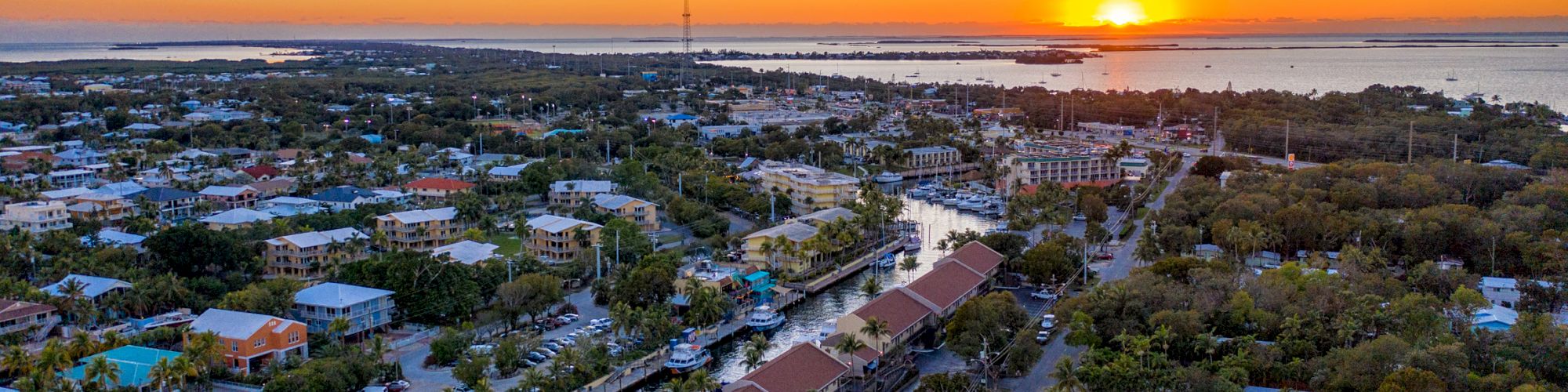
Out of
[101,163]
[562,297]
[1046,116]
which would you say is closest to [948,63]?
[1046,116]

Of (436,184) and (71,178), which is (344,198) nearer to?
(436,184)

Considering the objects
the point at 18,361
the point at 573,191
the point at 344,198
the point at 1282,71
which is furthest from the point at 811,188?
the point at 1282,71

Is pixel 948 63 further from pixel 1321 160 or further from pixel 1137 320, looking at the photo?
pixel 1137 320

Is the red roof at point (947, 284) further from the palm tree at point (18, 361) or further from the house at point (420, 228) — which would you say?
the palm tree at point (18, 361)

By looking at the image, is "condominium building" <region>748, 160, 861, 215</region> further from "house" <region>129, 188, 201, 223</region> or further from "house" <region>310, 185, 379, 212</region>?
"house" <region>129, 188, 201, 223</region>

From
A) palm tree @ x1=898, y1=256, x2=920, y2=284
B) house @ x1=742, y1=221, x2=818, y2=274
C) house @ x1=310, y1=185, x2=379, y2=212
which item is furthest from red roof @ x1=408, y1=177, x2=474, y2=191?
palm tree @ x1=898, y1=256, x2=920, y2=284

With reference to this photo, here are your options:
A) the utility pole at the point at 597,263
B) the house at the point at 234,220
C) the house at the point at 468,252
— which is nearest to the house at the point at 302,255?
the house at the point at 468,252
